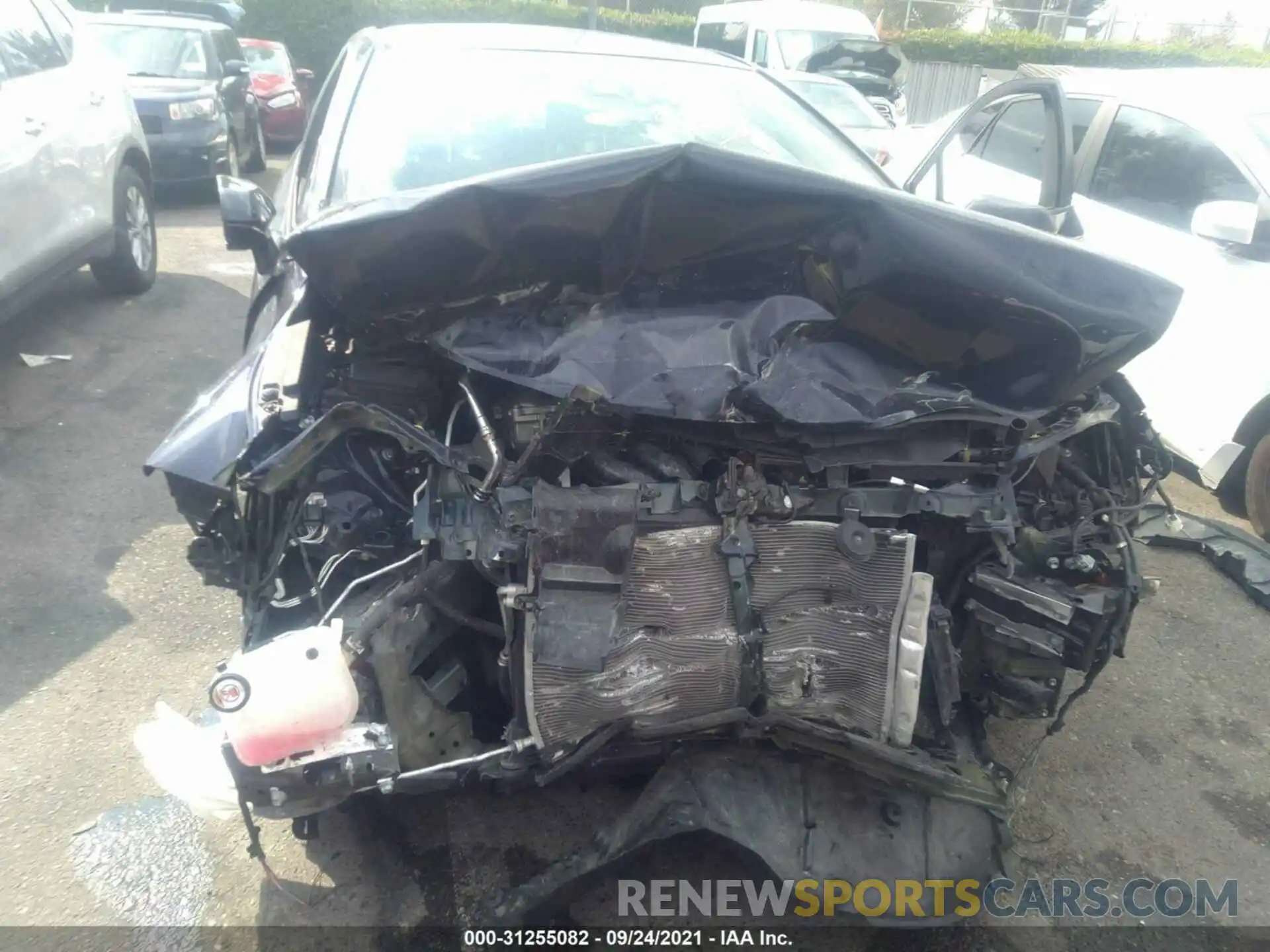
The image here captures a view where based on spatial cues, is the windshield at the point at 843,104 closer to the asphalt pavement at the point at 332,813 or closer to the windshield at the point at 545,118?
the windshield at the point at 545,118

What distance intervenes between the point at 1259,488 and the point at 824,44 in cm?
971

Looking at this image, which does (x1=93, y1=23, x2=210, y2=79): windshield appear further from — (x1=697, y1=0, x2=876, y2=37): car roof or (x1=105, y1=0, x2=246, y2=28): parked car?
(x1=697, y1=0, x2=876, y2=37): car roof

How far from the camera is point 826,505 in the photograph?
2062 millimetres

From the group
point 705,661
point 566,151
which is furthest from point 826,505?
point 566,151

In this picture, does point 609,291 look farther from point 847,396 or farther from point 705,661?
point 705,661

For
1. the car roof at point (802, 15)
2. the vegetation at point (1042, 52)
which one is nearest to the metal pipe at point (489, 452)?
the car roof at point (802, 15)

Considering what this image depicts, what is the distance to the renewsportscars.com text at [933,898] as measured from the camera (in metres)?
2.06

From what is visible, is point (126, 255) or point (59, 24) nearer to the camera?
point (59, 24)

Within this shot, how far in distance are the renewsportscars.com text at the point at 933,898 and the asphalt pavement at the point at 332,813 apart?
0.04 metres

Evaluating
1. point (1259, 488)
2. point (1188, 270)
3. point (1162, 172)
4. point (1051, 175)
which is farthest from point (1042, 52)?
point (1051, 175)

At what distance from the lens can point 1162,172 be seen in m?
4.62

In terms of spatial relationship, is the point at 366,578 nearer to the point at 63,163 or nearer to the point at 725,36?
the point at 63,163

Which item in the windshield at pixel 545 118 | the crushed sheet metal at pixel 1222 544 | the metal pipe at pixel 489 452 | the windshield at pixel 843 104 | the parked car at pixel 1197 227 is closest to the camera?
the metal pipe at pixel 489 452

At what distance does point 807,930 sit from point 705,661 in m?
0.78
